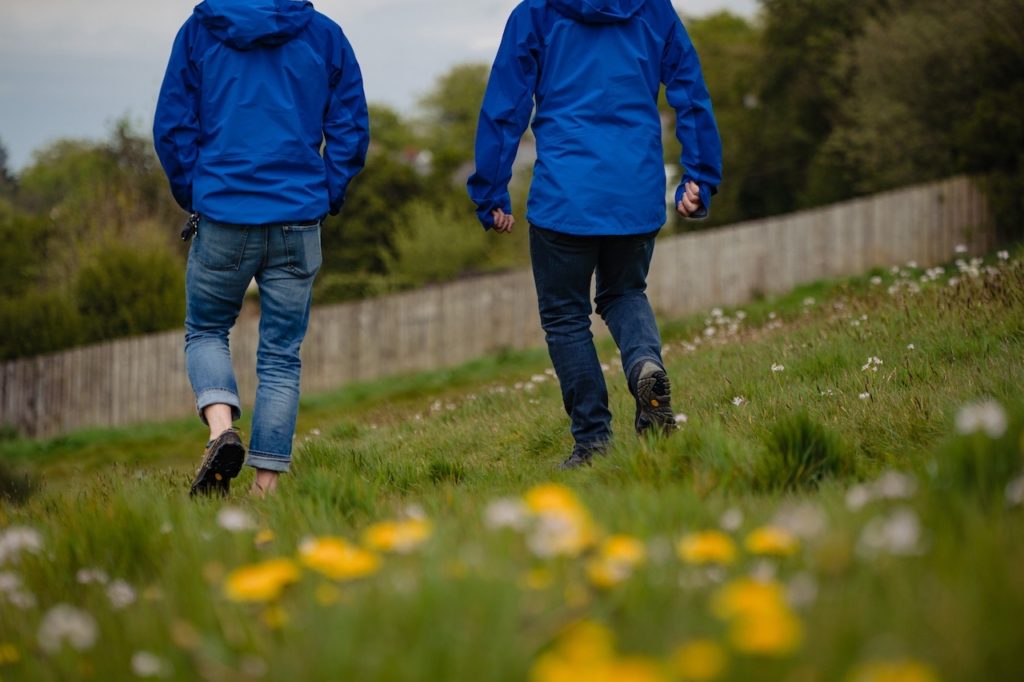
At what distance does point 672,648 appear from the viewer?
140 cm

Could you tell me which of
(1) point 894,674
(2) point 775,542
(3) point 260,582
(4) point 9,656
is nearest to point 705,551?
(2) point 775,542

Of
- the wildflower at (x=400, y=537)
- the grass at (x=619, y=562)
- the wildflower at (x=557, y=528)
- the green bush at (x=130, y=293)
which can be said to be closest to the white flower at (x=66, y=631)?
the grass at (x=619, y=562)

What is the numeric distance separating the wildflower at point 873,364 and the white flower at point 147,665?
3506 millimetres

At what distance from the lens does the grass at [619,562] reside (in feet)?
4.51

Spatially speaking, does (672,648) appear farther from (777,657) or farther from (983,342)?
(983,342)

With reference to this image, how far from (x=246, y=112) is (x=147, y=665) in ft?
9.89

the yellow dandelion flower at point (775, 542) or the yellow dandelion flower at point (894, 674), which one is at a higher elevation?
the yellow dandelion flower at point (894, 674)

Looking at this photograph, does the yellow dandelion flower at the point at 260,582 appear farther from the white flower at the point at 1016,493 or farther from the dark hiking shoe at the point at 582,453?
the dark hiking shoe at the point at 582,453

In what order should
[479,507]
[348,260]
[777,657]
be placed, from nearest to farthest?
[777,657] < [479,507] < [348,260]

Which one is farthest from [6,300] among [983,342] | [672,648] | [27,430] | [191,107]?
[672,648]

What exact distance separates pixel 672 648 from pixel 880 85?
25.6m

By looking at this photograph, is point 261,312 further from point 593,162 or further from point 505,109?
point 593,162

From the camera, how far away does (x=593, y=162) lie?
4.14 m

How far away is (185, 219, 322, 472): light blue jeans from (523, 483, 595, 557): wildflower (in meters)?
2.59
